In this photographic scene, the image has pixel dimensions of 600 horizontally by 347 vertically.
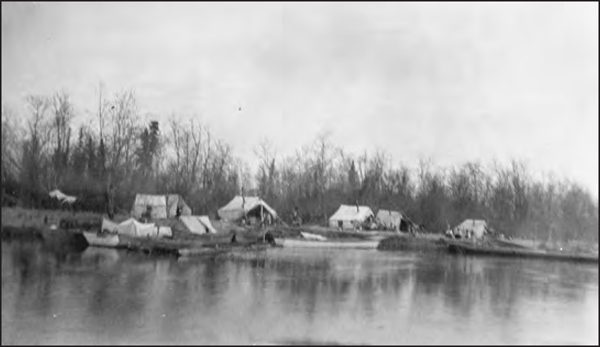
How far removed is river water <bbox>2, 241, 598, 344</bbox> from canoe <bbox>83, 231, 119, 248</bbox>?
0.16 m

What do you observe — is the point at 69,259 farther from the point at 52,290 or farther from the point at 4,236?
the point at 4,236

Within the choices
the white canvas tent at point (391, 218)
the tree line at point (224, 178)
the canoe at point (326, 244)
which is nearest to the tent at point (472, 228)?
the tree line at point (224, 178)

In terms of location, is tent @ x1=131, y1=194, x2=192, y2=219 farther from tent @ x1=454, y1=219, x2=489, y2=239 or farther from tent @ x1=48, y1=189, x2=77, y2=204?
tent @ x1=454, y1=219, x2=489, y2=239

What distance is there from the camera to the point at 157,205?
19.1 feet

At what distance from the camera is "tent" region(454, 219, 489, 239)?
4843 millimetres

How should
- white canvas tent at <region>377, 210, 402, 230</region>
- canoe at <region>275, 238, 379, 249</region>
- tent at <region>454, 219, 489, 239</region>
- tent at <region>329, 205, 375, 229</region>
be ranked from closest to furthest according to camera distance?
tent at <region>454, 219, 489, 239</region> → white canvas tent at <region>377, 210, 402, 230</region> → tent at <region>329, 205, 375, 229</region> → canoe at <region>275, 238, 379, 249</region>

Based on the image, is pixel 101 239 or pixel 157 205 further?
pixel 101 239

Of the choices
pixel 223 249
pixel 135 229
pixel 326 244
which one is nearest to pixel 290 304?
pixel 223 249

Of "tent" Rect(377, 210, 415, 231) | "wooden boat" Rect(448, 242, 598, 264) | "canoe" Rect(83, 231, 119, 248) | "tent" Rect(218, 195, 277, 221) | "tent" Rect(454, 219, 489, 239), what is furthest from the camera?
"tent" Rect(377, 210, 415, 231)

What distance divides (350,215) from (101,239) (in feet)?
9.30

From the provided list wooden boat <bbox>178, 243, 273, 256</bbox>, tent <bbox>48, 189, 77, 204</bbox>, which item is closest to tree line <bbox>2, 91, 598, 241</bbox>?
tent <bbox>48, 189, 77, 204</bbox>

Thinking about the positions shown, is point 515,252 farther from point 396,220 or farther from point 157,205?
point 157,205

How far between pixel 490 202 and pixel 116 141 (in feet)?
9.72

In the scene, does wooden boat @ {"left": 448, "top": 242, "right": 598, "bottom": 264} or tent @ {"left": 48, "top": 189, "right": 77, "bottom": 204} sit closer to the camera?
tent @ {"left": 48, "top": 189, "right": 77, "bottom": 204}
